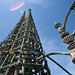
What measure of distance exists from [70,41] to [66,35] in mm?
420

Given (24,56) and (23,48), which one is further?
(23,48)

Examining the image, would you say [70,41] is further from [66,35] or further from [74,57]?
[74,57]

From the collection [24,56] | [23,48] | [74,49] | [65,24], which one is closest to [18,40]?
[23,48]

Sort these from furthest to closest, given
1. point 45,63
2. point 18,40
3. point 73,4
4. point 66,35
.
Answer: point 18,40
point 45,63
point 73,4
point 66,35

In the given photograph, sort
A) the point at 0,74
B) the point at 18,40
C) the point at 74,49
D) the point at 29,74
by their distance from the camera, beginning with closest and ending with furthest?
the point at 74,49, the point at 29,74, the point at 0,74, the point at 18,40

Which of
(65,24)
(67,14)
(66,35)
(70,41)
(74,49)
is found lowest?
(74,49)

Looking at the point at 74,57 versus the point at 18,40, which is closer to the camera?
the point at 74,57

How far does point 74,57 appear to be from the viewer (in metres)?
3.63

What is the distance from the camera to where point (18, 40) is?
35.6ft

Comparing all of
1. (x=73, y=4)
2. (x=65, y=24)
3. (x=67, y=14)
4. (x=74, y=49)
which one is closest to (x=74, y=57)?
(x=74, y=49)

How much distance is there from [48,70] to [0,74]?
3966 mm

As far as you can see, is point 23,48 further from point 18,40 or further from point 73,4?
point 73,4

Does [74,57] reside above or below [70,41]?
below

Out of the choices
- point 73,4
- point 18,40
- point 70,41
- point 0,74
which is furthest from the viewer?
point 18,40
